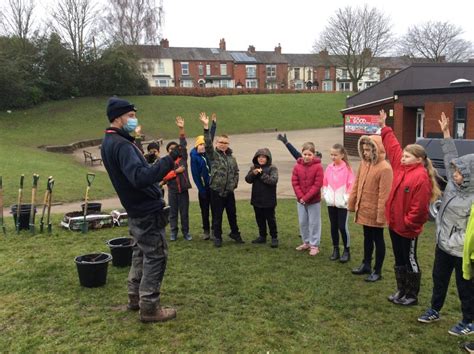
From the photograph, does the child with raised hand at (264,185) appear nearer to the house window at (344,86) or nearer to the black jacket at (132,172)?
the black jacket at (132,172)

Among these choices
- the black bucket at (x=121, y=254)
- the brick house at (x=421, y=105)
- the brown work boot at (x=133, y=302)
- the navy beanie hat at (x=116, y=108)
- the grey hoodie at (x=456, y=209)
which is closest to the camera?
the grey hoodie at (x=456, y=209)

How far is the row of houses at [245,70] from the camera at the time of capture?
73.8 meters

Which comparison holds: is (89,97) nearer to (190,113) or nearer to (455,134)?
(190,113)

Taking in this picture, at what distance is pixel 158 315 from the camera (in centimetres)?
430

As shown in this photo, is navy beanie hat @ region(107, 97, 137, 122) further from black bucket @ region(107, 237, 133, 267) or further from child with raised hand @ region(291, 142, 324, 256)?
child with raised hand @ region(291, 142, 324, 256)

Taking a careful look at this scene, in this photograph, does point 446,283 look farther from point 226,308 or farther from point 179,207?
point 179,207

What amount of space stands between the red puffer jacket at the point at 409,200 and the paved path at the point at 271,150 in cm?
781

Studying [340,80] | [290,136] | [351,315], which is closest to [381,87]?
[290,136]

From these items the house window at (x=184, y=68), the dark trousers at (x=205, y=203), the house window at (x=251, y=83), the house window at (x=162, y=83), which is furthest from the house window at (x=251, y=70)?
the dark trousers at (x=205, y=203)

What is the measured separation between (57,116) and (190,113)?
11689 mm

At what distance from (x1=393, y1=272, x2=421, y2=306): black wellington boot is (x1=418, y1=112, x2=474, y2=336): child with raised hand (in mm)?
454

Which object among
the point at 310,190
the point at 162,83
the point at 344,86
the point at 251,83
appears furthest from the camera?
the point at 344,86

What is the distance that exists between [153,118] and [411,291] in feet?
116

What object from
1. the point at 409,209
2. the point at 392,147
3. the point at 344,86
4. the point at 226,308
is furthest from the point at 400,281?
the point at 344,86
